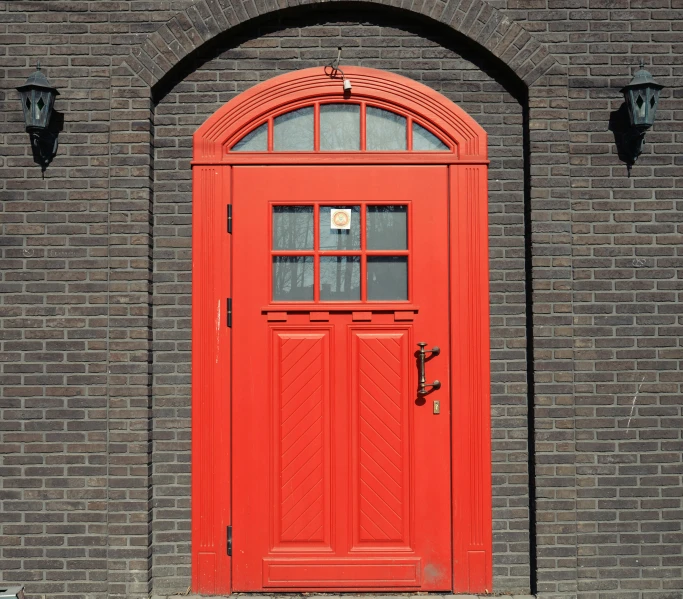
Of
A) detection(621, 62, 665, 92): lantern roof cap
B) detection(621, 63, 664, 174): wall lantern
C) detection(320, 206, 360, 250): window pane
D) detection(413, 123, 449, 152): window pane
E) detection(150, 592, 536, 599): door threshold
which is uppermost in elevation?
detection(621, 62, 665, 92): lantern roof cap

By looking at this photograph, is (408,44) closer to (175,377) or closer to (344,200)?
(344,200)

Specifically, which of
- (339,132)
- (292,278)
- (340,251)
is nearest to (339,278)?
(340,251)

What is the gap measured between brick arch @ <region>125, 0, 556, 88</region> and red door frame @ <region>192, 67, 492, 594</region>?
448 mm

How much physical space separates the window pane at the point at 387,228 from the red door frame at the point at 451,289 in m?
0.32

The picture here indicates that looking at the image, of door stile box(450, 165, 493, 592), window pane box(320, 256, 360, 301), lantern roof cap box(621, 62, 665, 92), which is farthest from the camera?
window pane box(320, 256, 360, 301)

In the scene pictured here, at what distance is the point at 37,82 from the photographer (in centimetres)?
458

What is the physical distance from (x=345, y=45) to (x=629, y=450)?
3347mm

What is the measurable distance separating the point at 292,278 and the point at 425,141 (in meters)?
1.33

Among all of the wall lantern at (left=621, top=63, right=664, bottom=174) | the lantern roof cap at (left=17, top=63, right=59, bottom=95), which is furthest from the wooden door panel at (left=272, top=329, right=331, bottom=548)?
the wall lantern at (left=621, top=63, right=664, bottom=174)

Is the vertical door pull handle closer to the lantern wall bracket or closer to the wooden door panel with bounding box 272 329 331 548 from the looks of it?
the wooden door panel with bounding box 272 329 331 548

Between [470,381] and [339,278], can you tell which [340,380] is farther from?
[470,381]

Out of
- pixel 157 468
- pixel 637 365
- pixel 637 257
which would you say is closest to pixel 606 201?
pixel 637 257

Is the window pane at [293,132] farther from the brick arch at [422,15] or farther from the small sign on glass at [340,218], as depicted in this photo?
the brick arch at [422,15]

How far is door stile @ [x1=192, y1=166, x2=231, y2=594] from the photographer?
4.72 meters
